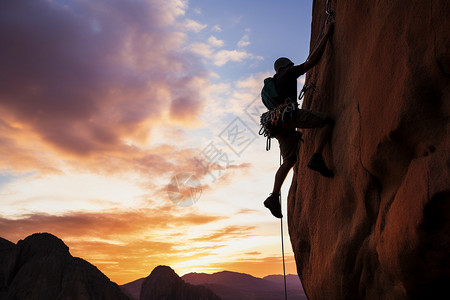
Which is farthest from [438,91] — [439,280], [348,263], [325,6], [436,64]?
[325,6]

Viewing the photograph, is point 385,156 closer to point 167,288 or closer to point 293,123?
point 293,123

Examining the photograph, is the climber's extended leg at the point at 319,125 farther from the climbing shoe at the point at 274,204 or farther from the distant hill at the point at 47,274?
the distant hill at the point at 47,274

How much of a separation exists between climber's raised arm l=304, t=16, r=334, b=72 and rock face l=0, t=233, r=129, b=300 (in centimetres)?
5397

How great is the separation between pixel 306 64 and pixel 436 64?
3.01 meters

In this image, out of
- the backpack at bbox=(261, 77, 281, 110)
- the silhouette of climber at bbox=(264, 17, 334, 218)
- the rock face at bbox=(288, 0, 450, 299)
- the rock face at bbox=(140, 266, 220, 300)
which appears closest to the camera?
the rock face at bbox=(288, 0, 450, 299)

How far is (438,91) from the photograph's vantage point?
332 centimetres

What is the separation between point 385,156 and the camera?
411cm

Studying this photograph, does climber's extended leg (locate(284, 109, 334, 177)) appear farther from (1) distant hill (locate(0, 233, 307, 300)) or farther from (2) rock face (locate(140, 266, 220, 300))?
(2) rock face (locate(140, 266, 220, 300))

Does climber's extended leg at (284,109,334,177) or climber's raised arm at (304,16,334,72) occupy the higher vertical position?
climber's raised arm at (304,16,334,72)

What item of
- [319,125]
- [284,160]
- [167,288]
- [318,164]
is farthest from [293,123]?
[167,288]

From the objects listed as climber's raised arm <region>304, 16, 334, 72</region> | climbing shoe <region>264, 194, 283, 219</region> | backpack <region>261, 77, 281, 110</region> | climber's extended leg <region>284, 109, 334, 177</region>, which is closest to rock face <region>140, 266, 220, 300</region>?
climbing shoe <region>264, 194, 283, 219</region>

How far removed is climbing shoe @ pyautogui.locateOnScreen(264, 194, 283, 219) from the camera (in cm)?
636

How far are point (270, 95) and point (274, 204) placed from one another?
2242 millimetres

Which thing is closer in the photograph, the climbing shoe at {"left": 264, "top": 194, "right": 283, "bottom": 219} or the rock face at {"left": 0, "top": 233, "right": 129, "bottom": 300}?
the climbing shoe at {"left": 264, "top": 194, "right": 283, "bottom": 219}
